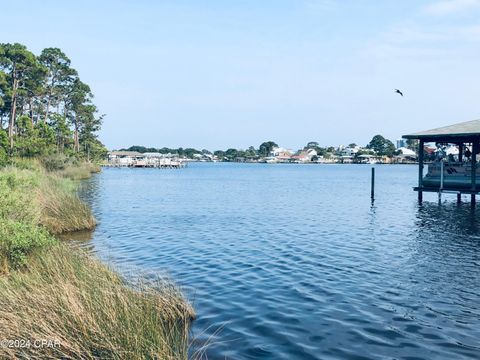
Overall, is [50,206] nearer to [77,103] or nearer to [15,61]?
[15,61]

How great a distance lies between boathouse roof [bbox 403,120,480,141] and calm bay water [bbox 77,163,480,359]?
5.66 meters

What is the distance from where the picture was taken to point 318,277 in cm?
1274

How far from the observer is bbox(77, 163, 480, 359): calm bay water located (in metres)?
8.27

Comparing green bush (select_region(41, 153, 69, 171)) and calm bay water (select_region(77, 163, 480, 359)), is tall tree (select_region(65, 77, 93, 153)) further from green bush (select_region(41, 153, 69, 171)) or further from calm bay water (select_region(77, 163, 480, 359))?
calm bay water (select_region(77, 163, 480, 359))

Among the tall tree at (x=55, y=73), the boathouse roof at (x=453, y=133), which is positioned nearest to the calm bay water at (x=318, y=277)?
the boathouse roof at (x=453, y=133)

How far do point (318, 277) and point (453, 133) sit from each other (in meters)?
20.6

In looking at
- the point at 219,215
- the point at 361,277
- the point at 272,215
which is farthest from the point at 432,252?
the point at 219,215

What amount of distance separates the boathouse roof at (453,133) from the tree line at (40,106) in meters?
30.4

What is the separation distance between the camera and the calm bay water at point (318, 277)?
8266 millimetres

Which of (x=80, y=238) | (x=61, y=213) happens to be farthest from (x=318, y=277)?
(x=61, y=213)

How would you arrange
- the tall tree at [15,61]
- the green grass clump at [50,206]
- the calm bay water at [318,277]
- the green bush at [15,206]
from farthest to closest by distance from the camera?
1. the tall tree at [15,61]
2. the green grass clump at [50,206]
3. the green bush at [15,206]
4. the calm bay water at [318,277]

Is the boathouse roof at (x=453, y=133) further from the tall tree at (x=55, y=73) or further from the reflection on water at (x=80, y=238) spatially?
the tall tree at (x=55, y=73)

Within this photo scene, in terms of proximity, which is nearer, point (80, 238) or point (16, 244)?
point (16, 244)

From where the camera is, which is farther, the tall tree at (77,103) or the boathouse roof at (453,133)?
the tall tree at (77,103)
